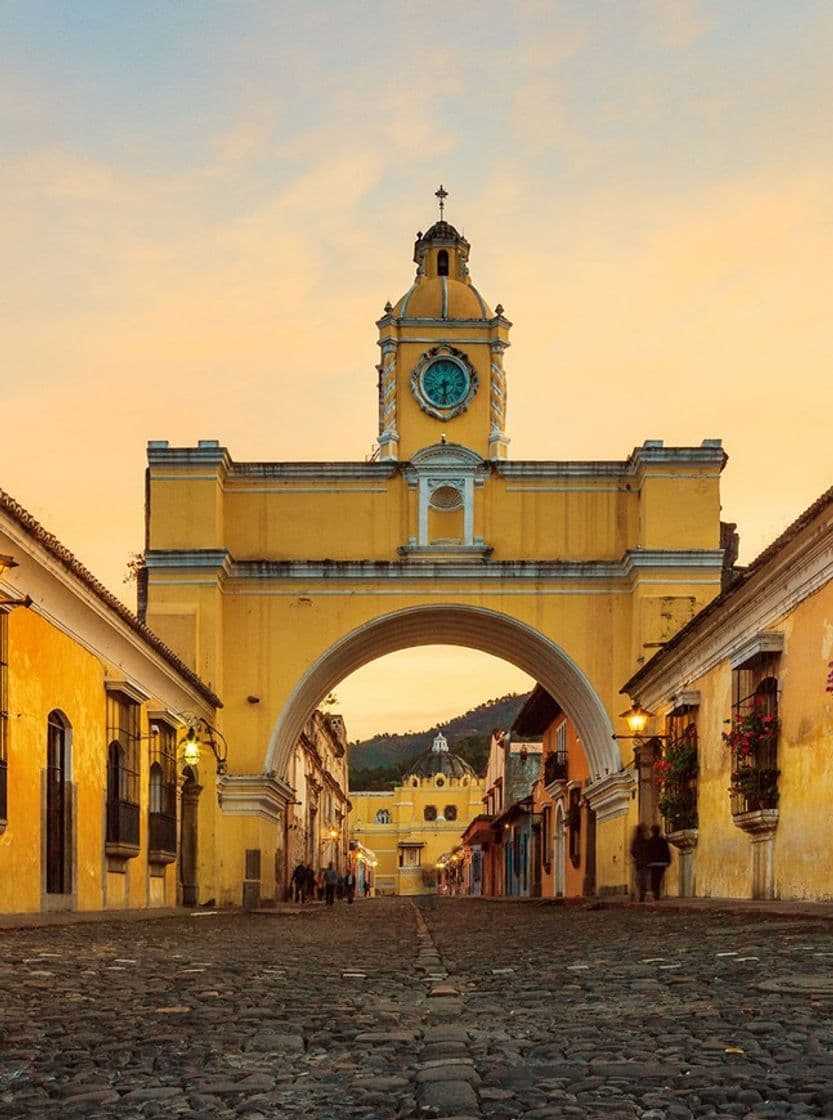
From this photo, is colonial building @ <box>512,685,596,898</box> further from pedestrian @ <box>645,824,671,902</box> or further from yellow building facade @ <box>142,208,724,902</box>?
pedestrian @ <box>645,824,671,902</box>

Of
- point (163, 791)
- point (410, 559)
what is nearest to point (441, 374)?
point (410, 559)

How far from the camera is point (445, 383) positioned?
89.7ft

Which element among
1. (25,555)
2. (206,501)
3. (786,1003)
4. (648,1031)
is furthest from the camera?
(206,501)

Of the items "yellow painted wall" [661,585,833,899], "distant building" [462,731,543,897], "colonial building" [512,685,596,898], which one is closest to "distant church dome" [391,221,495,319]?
"colonial building" [512,685,596,898]

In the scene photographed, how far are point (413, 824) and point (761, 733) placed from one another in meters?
99.8

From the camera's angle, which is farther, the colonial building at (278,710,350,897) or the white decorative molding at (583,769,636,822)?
the colonial building at (278,710,350,897)

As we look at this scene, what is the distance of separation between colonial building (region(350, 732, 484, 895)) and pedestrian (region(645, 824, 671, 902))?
290ft

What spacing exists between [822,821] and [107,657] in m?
8.56

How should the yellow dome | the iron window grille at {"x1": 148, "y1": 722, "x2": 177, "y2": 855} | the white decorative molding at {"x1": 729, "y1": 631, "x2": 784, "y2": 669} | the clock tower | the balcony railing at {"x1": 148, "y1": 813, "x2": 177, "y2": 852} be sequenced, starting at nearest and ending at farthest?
1. the white decorative molding at {"x1": 729, "y1": 631, "x2": 784, "y2": 669}
2. the balcony railing at {"x1": 148, "y1": 813, "x2": 177, "y2": 852}
3. the iron window grille at {"x1": 148, "y1": 722, "x2": 177, "y2": 855}
4. the clock tower
5. the yellow dome

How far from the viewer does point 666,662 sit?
66.9ft

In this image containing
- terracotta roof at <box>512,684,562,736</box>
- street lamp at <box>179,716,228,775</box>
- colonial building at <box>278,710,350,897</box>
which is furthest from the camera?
colonial building at <box>278,710,350,897</box>

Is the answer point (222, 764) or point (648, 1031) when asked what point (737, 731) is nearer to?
point (648, 1031)

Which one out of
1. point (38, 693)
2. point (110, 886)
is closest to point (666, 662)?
point (110, 886)

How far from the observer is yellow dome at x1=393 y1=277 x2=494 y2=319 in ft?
91.1
